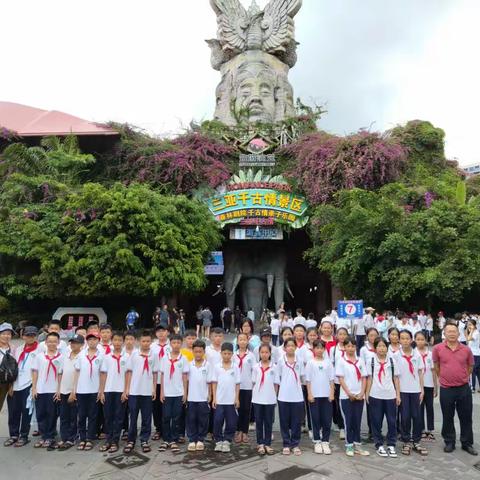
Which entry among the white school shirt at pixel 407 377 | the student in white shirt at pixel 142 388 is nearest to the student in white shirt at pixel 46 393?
the student in white shirt at pixel 142 388

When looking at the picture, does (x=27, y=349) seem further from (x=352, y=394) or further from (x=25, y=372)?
(x=352, y=394)

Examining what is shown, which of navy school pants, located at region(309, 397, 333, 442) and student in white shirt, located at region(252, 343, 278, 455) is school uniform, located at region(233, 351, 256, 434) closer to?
student in white shirt, located at region(252, 343, 278, 455)

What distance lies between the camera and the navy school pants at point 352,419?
5.20m

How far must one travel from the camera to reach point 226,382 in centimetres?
533

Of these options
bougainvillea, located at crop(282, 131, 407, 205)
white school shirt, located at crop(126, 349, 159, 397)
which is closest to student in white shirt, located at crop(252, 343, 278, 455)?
white school shirt, located at crop(126, 349, 159, 397)

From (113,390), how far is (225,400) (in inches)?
53.4

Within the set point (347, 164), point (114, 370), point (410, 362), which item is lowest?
point (114, 370)

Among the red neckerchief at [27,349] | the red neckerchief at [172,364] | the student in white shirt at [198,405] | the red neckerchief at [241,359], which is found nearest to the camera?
the student in white shirt at [198,405]

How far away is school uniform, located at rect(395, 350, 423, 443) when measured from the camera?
5.36m

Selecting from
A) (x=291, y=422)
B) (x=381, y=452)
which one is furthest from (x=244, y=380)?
(x=381, y=452)

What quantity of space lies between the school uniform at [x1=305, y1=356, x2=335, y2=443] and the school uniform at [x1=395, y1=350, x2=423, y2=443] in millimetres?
834

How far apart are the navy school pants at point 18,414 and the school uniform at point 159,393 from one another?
153 cm

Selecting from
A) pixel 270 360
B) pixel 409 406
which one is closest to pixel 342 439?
pixel 409 406

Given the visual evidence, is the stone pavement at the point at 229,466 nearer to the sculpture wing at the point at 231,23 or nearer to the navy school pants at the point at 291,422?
the navy school pants at the point at 291,422
